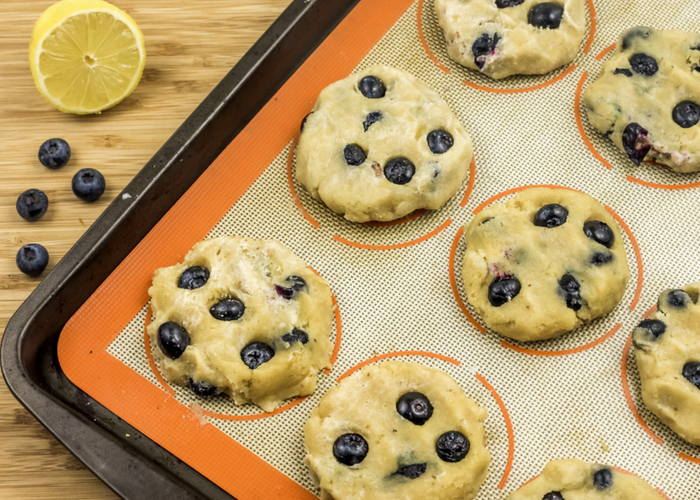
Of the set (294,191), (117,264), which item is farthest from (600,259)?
(117,264)

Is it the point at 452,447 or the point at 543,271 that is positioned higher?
the point at 543,271

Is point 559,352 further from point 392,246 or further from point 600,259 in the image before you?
point 392,246

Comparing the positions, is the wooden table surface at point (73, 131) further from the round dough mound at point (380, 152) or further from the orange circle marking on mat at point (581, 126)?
the orange circle marking on mat at point (581, 126)

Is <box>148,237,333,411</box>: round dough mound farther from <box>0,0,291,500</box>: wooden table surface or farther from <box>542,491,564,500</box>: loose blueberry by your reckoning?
<box>542,491,564,500</box>: loose blueberry

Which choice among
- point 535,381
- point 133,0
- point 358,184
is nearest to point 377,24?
point 358,184

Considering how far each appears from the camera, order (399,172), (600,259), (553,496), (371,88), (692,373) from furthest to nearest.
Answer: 1. (371,88)
2. (399,172)
3. (600,259)
4. (692,373)
5. (553,496)

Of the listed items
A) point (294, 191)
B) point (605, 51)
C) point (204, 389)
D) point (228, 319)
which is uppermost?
A: point (605, 51)

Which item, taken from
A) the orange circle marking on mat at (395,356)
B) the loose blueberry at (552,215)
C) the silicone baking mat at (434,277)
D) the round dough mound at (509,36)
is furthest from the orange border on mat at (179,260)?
the loose blueberry at (552,215)
